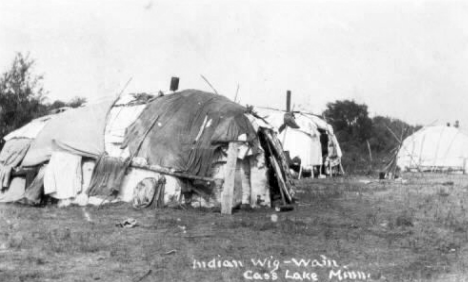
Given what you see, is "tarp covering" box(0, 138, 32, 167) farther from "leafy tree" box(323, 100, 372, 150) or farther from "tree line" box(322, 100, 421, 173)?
"leafy tree" box(323, 100, 372, 150)

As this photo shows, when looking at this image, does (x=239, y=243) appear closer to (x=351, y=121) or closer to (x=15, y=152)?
(x=15, y=152)

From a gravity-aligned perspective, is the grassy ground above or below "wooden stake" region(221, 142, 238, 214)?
below

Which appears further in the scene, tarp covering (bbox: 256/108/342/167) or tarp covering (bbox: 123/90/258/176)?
tarp covering (bbox: 256/108/342/167)

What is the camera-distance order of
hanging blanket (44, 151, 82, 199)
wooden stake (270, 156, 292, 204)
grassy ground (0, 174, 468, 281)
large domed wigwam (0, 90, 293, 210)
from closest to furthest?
grassy ground (0, 174, 468, 281), large domed wigwam (0, 90, 293, 210), wooden stake (270, 156, 292, 204), hanging blanket (44, 151, 82, 199)

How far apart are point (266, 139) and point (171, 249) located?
6.56 m

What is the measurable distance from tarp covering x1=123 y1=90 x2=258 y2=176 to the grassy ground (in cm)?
135

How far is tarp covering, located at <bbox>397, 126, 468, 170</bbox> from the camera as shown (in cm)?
3114

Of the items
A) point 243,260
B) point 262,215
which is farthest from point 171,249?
→ point 262,215

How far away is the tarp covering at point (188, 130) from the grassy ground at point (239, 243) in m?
1.35

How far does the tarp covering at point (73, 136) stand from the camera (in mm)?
15000

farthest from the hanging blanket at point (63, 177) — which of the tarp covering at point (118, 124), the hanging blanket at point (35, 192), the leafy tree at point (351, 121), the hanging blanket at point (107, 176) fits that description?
the leafy tree at point (351, 121)

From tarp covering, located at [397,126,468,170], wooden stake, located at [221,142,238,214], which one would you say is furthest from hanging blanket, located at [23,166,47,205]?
tarp covering, located at [397,126,468,170]

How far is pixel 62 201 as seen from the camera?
14.7 metres

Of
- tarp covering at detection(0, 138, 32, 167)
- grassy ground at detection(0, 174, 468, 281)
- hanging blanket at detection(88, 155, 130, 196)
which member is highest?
tarp covering at detection(0, 138, 32, 167)
